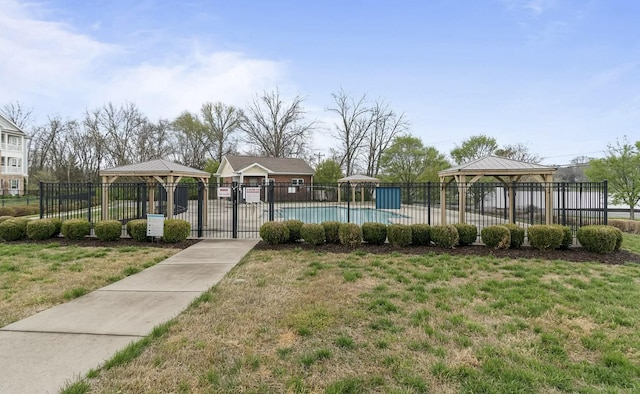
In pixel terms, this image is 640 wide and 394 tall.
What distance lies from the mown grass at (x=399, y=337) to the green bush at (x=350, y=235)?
2.57 meters

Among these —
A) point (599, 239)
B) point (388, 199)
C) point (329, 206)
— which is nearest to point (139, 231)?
point (599, 239)

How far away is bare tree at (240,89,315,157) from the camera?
132 ft

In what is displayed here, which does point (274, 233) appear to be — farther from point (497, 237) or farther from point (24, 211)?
point (24, 211)

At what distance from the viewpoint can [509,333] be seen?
3.44m

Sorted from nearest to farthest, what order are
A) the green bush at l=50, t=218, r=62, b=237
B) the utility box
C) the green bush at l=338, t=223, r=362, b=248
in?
the green bush at l=338, t=223, r=362, b=248 → the green bush at l=50, t=218, r=62, b=237 → the utility box

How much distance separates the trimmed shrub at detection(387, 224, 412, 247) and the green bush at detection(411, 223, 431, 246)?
200 millimetres

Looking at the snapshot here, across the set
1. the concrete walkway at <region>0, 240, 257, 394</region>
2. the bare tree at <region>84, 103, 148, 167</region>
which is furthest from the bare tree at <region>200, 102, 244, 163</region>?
the concrete walkway at <region>0, 240, 257, 394</region>

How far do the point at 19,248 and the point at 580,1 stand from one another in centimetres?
1663

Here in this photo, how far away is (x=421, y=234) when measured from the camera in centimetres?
833

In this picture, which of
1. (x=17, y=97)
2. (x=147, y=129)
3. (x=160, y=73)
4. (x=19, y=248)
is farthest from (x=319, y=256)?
(x=17, y=97)

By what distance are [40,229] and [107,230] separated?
1846 mm

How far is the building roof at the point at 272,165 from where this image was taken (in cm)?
3206

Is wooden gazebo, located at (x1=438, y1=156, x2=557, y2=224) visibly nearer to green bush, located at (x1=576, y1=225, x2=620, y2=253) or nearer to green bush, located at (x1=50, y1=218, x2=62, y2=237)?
green bush, located at (x1=576, y1=225, x2=620, y2=253)

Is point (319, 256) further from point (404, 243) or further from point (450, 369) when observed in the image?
point (450, 369)
